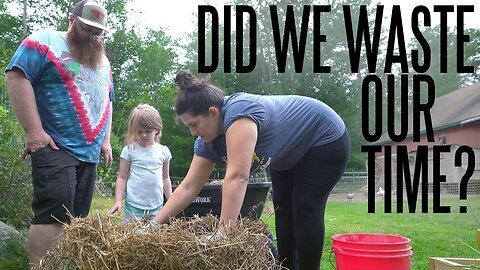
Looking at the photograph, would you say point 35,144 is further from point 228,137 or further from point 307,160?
point 307,160

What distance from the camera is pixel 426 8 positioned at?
160 inches

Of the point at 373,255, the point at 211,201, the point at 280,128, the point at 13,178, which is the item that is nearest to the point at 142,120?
the point at 211,201

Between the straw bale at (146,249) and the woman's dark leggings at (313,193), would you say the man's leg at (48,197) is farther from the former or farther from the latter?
the woman's dark leggings at (313,193)

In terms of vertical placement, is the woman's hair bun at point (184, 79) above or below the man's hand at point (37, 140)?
above

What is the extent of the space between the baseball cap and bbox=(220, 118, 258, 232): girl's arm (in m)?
0.97

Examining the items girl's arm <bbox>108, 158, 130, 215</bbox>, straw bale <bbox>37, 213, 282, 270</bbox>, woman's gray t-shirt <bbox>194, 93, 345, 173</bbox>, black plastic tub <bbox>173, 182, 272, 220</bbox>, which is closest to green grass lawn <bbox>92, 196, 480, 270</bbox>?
black plastic tub <bbox>173, 182, 272, 220</bbox>

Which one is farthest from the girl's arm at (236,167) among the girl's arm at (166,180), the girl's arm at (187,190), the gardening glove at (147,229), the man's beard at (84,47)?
the girl's arm at (166,180)

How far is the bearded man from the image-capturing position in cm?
216

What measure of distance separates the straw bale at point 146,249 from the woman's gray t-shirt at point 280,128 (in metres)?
0.49

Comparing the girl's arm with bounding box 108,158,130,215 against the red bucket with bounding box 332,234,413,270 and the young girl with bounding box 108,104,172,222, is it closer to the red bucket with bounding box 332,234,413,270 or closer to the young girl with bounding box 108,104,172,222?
the young girl with bounding box 108,104,172,222

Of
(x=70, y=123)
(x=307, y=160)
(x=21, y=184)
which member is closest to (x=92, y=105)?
(x=70, y=123)

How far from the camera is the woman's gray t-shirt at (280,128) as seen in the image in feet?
6.49

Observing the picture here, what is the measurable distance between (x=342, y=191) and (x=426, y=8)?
12.7m

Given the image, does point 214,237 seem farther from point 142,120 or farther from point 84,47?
point 142,120
